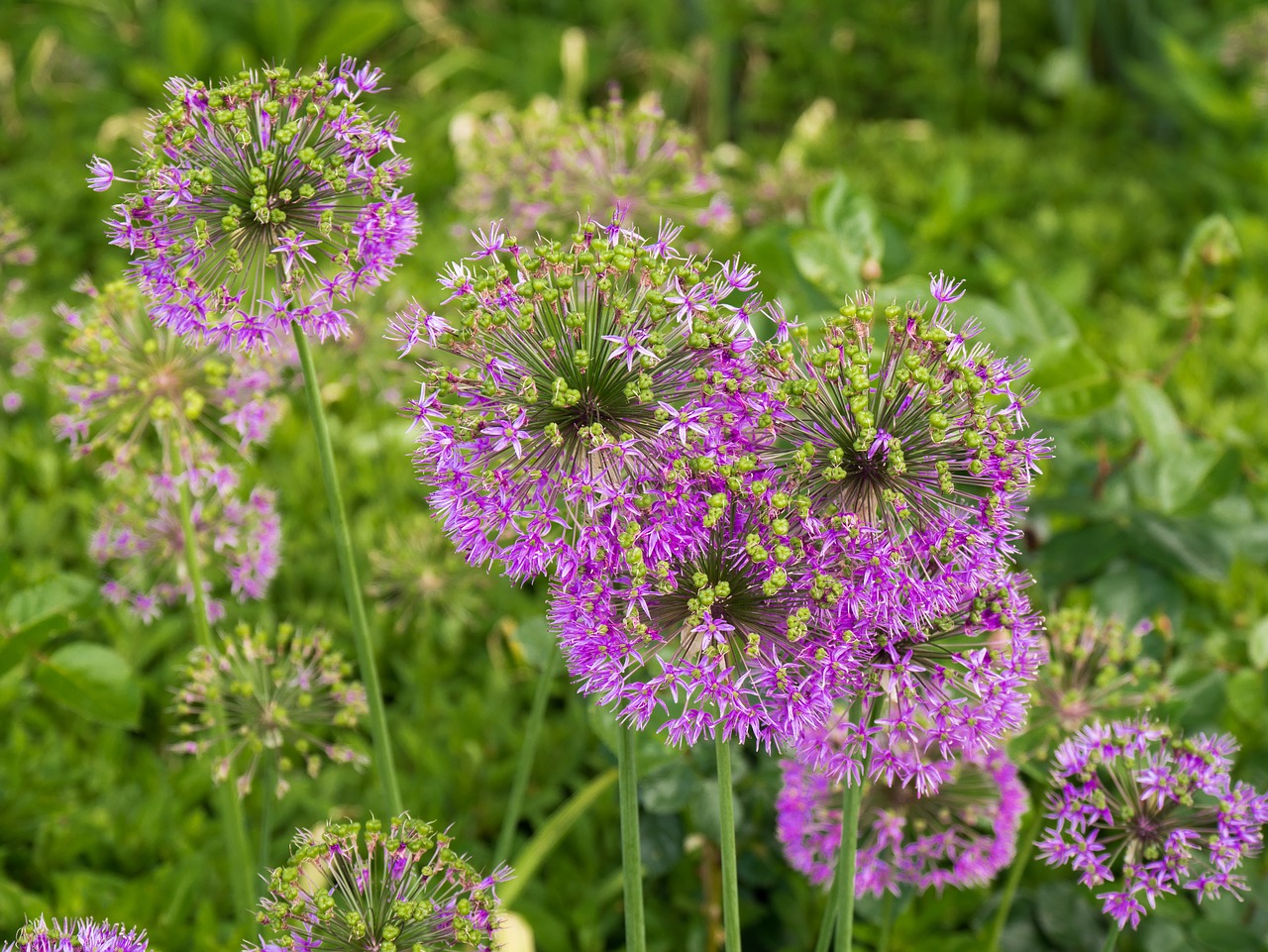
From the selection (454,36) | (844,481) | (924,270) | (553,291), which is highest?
(454,36)

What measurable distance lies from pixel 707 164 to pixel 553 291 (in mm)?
1999

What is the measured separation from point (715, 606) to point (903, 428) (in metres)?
0.37

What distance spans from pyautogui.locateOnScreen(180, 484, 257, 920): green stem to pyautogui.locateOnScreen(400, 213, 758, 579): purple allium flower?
0.92 m

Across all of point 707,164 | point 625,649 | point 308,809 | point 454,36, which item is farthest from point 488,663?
point 454,36

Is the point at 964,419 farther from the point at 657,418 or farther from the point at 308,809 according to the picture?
the point at 308,809

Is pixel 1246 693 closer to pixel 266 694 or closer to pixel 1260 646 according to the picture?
pixel 1260 646

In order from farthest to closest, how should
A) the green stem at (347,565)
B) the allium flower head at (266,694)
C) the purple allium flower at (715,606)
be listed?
the allium flower head at (266,694) < the green stem at (347,565) < the purple allium flower at (715,606)

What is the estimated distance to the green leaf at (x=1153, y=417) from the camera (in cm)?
342

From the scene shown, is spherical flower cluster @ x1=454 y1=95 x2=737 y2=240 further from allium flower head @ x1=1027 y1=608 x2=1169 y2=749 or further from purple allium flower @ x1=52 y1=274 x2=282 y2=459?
allium flower head @ x1=1027 y1=608 x2=1169 y2=749

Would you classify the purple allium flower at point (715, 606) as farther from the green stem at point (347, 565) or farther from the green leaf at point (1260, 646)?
the green leaf at point (1260, 646)

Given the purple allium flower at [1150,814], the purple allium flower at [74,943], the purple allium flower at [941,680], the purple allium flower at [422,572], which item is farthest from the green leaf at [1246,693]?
the purple allium flower at [74,943]

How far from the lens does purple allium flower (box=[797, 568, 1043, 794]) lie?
1861 millimetres

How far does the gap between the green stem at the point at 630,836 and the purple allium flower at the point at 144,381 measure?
113 centimetres

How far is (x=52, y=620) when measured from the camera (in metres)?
2.68
